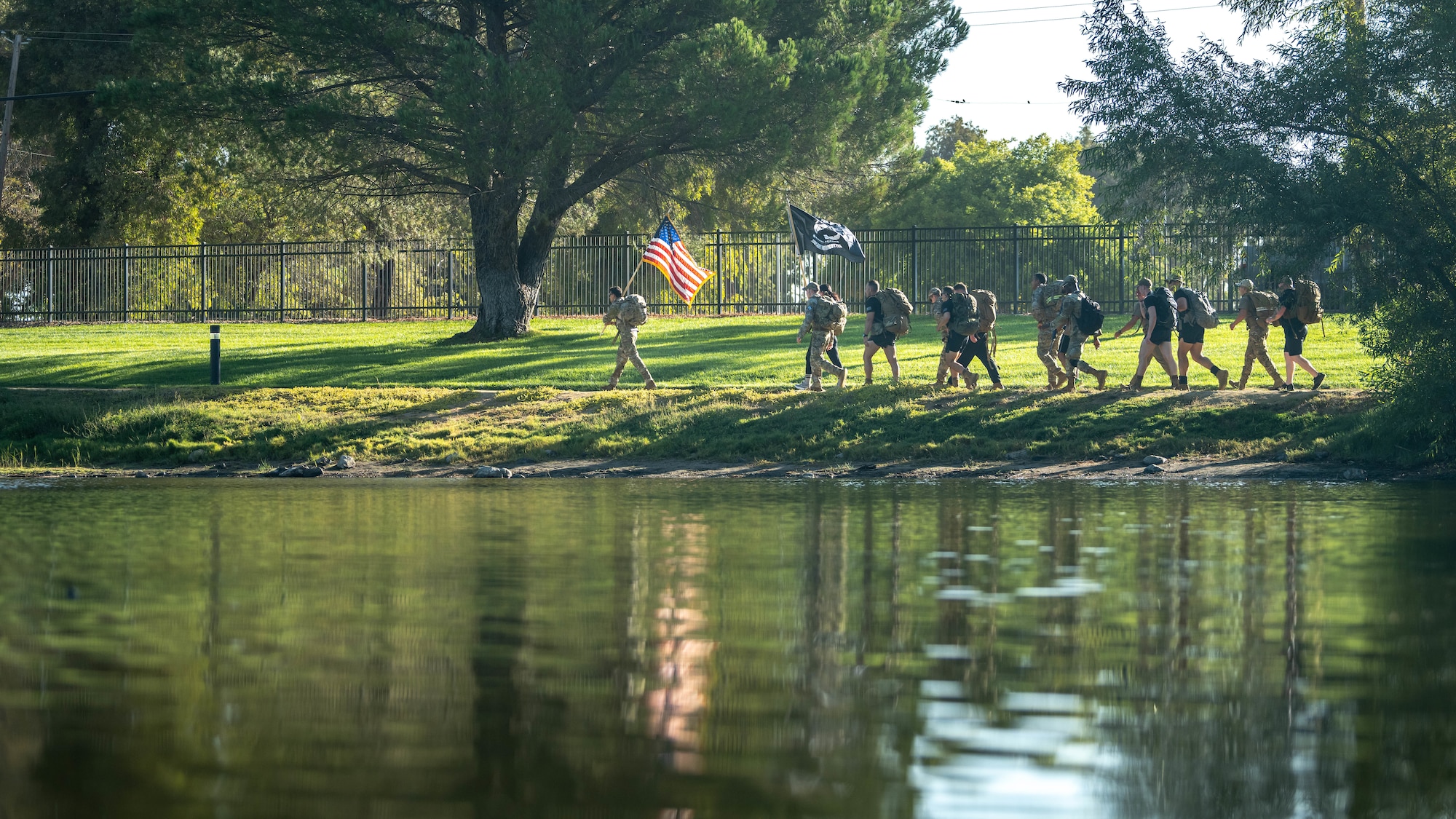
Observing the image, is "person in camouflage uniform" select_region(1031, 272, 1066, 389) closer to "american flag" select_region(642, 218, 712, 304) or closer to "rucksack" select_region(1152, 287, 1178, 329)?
"rucksack" select_region(1152, 287, 1178, 329)

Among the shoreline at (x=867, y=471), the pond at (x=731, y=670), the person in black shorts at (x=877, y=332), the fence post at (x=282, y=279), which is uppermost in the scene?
the fence post at (x=282, y=279)

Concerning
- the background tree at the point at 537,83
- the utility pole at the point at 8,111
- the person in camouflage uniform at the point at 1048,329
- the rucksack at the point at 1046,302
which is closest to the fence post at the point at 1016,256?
the background tree at the point at 537,83

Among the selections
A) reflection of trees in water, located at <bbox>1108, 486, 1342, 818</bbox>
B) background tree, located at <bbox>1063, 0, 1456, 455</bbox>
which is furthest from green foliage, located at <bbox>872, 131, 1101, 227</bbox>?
reflection of trees in water, located at <bbox>1108, 486, 1342, 818</bbox>

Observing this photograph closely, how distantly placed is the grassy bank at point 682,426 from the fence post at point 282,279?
18.1 meters

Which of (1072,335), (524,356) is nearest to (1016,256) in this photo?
(524,356)

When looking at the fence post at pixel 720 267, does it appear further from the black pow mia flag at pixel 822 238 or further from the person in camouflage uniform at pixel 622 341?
the person in camouflage uniform at pixel 622 341

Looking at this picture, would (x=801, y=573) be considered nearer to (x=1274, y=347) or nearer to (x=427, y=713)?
(x=427, y=713)

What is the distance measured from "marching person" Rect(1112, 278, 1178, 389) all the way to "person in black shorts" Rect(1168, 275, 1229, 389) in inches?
4.2

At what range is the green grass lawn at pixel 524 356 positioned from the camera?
29.2 metres

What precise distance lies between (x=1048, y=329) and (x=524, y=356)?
11.4 meters

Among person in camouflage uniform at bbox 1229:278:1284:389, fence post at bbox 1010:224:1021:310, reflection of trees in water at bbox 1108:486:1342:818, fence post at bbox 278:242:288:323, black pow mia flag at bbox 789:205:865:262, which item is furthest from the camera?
fence post at bbox 278:242:288:323

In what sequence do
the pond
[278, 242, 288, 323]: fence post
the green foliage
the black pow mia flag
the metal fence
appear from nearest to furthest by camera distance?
the pond < the black pow mia flag < the metal fence < [278, 242, 288, 323]: fence post < the green foliage

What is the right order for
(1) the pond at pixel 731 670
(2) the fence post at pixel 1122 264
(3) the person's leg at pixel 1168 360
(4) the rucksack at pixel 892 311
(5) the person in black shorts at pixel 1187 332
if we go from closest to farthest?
(1) the pond at pixel 731 670 → (5) the person in black shorts at pixel 1187 332 → (3) the person's leg at pixel 1168 360 → (4) the rucksack at pixel 892 311 → (2) the fence post at pixel 1122 264

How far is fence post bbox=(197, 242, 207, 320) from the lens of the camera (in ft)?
154
